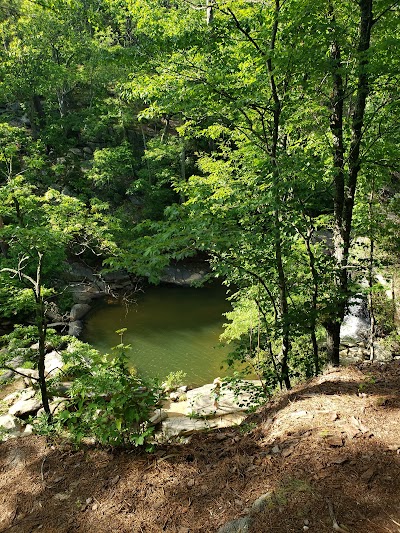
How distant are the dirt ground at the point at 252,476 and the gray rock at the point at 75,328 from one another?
8981 millimetres

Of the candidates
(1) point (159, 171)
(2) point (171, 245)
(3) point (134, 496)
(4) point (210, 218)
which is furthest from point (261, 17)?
(1) point (159, 171)

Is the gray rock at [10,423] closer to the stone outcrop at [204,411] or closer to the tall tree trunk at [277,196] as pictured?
the stone outcrop at [204,411]

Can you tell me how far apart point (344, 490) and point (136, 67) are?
5.36 meters

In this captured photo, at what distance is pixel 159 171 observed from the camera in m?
18.3

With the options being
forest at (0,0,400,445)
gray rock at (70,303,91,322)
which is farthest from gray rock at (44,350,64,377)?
forest at (0,0,400,445)

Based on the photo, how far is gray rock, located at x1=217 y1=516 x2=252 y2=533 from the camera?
2094 millimetres

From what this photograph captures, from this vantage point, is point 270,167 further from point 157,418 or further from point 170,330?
point 170,330

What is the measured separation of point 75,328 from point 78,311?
1289 millimetres

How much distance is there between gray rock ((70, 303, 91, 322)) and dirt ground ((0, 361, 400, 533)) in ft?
33.2

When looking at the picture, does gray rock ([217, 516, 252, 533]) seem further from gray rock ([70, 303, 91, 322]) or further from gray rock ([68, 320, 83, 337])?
gray rock ([70, 303, 91, 322])

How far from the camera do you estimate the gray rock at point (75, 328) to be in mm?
12594

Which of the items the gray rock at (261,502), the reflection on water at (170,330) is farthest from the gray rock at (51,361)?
the gray rock at (261,502)

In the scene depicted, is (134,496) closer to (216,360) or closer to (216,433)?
(216,433)

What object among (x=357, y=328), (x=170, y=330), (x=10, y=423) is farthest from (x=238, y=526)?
(x=170, y=330)
